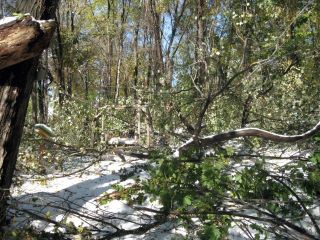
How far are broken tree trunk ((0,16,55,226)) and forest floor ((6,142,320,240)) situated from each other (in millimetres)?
546

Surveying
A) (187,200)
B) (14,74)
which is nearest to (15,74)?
(14,74)

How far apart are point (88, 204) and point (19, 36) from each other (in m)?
2.40

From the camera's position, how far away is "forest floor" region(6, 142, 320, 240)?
422 cm

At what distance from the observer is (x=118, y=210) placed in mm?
4844

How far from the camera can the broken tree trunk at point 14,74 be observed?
3865mm

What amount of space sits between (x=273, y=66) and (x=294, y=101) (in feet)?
2.30

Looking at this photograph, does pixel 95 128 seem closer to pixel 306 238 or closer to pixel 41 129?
pixel 41 129

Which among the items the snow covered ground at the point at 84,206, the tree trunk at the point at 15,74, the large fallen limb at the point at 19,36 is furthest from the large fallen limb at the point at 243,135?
the large fallen limb at the point at 19,36

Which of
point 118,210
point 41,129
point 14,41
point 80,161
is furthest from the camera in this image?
point 80,161

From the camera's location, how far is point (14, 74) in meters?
4.11

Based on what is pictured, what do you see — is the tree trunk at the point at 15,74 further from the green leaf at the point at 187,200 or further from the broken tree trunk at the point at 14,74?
the green leaf at the point at 187,200

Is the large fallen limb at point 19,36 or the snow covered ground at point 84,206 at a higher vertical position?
the large fallen limb at point 19,36

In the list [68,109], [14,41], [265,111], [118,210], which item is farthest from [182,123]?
[14,41]

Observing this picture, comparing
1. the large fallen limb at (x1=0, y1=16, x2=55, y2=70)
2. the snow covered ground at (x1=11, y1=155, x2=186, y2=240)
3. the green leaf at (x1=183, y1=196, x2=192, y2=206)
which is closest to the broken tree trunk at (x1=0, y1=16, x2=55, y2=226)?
the large fallen limb at (x1=0, y1=16, x2=55, y2=70)
